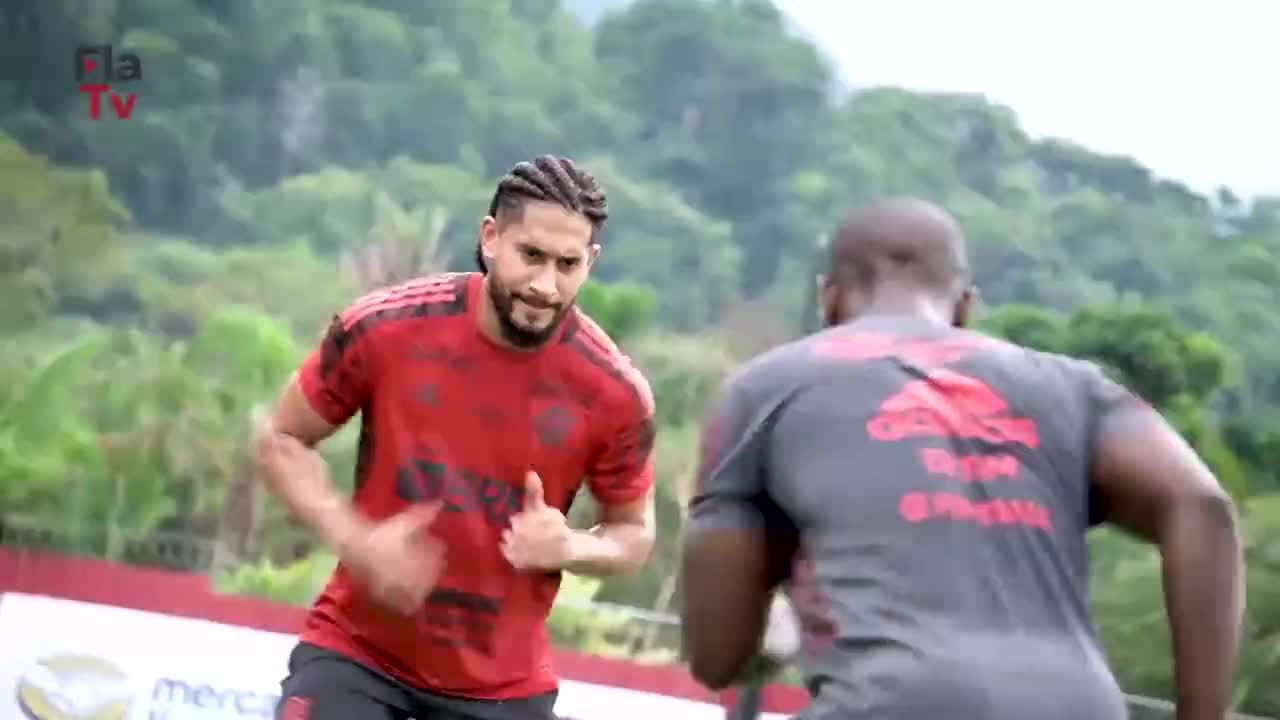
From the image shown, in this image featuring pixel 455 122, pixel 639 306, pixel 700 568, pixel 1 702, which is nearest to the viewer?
pixel 700 568

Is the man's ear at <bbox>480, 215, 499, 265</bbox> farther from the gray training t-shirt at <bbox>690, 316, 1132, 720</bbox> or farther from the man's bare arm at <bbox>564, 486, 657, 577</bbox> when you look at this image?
the gray training t-shirt at <bbox>690, 316, 1132, 720</bbox>

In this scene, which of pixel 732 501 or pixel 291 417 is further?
pixel 291 417

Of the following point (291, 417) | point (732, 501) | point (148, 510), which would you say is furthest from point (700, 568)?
point (148, 510)

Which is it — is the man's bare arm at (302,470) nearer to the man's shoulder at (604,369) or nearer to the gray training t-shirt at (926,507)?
the man's shoulder at (604,369)

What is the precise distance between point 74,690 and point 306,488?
7.13 feet

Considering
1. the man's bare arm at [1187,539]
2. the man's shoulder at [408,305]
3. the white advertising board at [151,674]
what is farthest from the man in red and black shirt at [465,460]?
the white advertising board at [151,674]

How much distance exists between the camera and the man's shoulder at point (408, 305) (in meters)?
2.65

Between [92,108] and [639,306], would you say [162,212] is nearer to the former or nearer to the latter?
[92,108]

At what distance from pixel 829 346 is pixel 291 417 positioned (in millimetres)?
1154

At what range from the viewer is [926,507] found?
164cm

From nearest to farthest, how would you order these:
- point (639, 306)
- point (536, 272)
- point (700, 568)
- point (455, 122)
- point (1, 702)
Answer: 1. point (700, 568)
2. point (536, 272)
3. point (1, 702)
4. point (639, 306)
5. point (455, 122)

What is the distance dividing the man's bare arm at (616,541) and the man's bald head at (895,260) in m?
0.80

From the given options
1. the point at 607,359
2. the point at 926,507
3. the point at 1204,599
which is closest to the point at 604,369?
the point at 607,359

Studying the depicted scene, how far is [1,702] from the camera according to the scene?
176 inches
